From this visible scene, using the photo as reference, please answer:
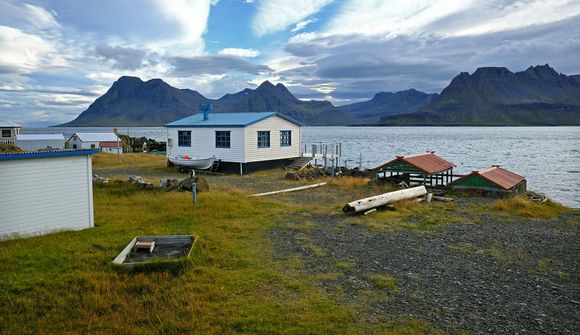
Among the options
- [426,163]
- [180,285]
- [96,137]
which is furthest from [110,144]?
[180,285]

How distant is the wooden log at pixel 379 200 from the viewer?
16672mm

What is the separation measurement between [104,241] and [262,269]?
4.75 m

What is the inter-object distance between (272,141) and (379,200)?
16.6m

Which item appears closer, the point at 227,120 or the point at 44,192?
the point at 44,192

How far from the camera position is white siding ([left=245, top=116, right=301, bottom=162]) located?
1220 inches

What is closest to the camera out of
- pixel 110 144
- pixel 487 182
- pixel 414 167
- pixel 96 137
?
pixel 487 182

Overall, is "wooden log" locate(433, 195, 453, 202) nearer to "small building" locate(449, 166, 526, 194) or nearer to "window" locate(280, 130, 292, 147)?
"small building" locate(449, 166, 526, 194)

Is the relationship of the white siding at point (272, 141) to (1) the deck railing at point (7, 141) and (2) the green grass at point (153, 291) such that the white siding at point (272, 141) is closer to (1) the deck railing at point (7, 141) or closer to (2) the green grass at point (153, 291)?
(2) the green grass at point (153, 291)

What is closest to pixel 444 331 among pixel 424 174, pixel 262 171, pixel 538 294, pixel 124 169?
pixel 538 294

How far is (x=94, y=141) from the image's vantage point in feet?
168

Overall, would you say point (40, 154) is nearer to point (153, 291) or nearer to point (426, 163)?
point (153, 291)

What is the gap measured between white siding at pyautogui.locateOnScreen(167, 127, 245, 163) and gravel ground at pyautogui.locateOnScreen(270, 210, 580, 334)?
16332 mm

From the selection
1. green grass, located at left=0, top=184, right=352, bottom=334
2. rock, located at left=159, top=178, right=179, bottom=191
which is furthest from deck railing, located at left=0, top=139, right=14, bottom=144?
green grass, located at left=0, top=184, right=352, bottom=334

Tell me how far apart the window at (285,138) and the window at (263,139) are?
1727 mm
